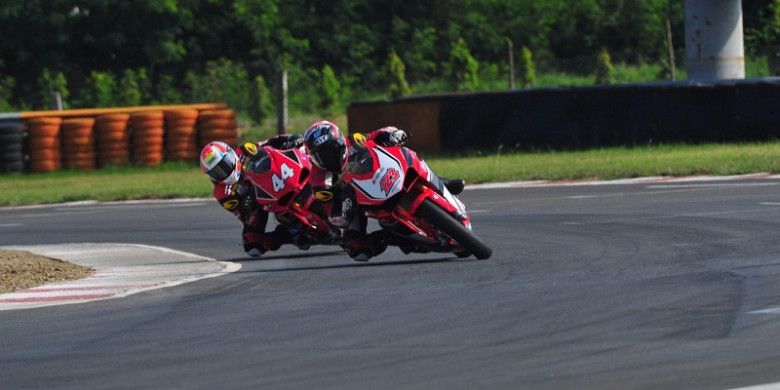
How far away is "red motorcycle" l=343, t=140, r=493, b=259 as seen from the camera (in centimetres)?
1121

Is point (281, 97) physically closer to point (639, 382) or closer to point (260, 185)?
point (260, 185)

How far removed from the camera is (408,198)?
37.1 ft

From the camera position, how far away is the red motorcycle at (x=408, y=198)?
36.8 feet

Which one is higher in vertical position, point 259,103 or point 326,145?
point 326,145

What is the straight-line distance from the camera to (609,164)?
2216 cm

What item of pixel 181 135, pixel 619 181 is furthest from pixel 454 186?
pixel 181 135

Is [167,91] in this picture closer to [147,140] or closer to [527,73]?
[527,73]

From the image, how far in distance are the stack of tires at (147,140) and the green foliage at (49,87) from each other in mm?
16466

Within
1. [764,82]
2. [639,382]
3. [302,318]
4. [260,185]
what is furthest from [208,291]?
[764,82]

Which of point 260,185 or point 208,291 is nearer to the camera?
point 208,291

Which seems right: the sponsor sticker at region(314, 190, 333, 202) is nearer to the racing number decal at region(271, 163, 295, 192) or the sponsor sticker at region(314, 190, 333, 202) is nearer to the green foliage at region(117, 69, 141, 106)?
the racing number decal at region(271, 163, 295, 192)

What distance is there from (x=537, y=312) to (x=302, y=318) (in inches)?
51.0

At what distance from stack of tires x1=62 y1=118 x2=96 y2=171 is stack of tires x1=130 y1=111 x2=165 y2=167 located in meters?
0.79

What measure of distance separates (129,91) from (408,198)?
35.5m
